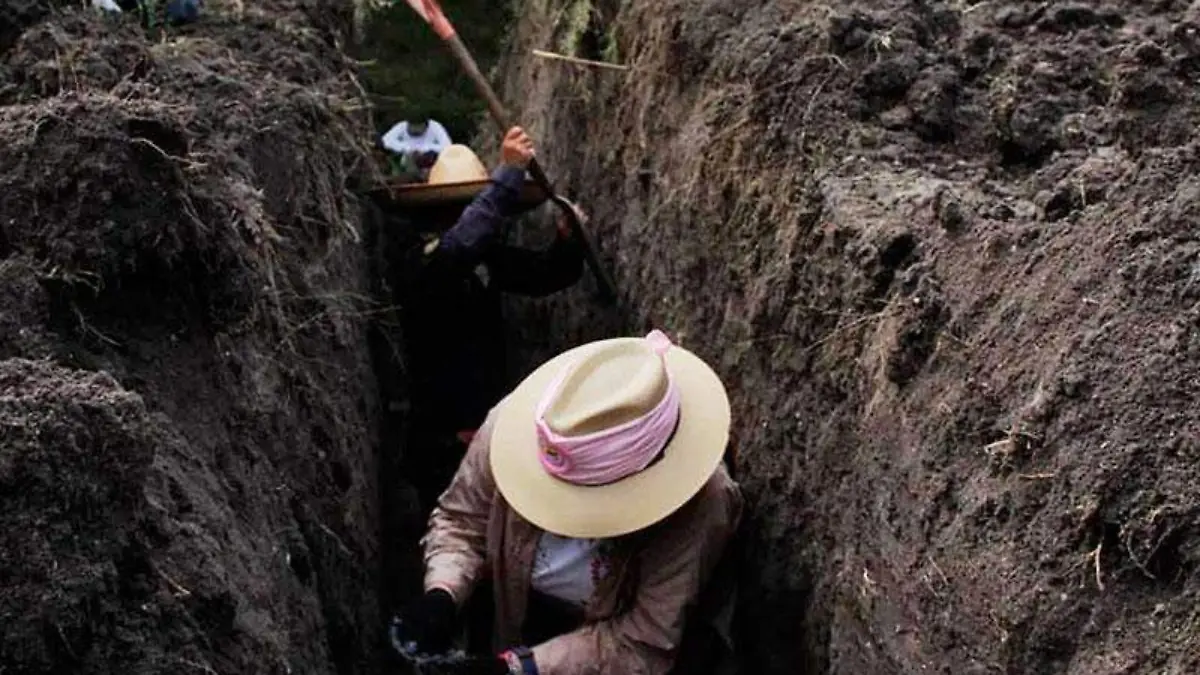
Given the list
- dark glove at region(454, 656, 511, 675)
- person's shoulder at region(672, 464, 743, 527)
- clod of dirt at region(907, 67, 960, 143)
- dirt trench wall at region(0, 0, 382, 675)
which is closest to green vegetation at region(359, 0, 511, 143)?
dirt trench wall at region(0, 0, 382, 675)

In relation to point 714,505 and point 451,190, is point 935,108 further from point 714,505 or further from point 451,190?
point 451,190

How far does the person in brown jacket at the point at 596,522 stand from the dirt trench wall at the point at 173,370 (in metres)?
0.49

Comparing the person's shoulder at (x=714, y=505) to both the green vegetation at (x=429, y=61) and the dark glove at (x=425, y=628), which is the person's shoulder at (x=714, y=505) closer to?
the dark glove at (x=425, y=628)

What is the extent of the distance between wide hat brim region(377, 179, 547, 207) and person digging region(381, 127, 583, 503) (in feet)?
0.38

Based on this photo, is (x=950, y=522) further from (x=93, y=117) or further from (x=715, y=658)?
(x=93, y=117)

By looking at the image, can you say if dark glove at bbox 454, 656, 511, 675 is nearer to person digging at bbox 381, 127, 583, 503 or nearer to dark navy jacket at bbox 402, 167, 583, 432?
person digging at bbox 381, 127, 583, 503

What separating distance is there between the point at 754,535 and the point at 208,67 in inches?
109

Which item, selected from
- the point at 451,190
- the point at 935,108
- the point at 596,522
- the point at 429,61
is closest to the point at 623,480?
the point at 596,522

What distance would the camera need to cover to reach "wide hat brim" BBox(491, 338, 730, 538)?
Result: 163 inches

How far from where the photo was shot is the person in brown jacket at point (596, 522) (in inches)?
163

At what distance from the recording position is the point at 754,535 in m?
4.70

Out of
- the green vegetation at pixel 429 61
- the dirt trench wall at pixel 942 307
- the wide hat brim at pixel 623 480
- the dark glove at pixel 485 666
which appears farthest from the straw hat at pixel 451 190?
the green vegetation at pixel 429 61

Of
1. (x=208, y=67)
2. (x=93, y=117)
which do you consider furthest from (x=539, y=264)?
(x=93, y=117)

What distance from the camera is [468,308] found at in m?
6.50
